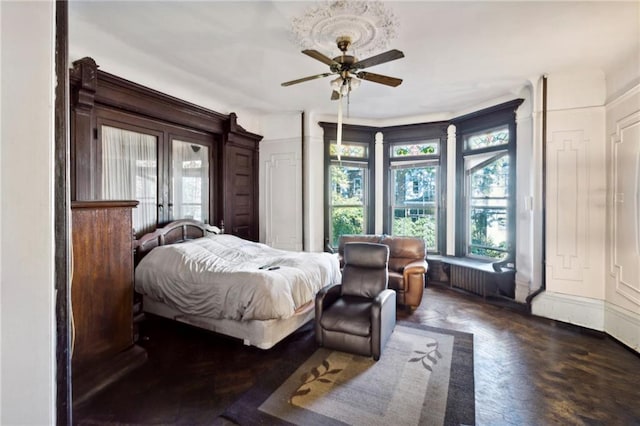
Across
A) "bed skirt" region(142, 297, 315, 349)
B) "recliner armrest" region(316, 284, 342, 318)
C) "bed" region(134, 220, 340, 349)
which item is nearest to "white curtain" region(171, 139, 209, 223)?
"bed" region(134, 220, 340, 349)

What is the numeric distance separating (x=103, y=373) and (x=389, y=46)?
3.76 metres

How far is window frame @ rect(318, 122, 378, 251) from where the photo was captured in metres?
5.62

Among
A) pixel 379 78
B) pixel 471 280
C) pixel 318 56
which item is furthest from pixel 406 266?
pixel 318 56

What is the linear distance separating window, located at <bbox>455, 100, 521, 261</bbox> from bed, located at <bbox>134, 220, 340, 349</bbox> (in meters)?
2.69

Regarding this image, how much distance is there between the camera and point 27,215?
0.69 meters

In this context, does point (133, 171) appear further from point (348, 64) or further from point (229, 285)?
point (348, 64)

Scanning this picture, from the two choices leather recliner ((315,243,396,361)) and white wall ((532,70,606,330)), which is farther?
white wall ((532,70,606,330))

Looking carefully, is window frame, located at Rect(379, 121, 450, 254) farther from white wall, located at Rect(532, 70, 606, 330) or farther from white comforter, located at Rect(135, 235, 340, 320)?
white comforter, located at Rect(135, 235, 340, 320)

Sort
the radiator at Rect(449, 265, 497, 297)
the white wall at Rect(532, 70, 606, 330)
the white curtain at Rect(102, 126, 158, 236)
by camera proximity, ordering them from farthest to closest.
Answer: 1. the radiator at Rect(449, 265, 497, 297)
2. the white wall at Rect(532, 70, 606, 330)
3. the white curtain at Rect(102, 126, 158, 236)

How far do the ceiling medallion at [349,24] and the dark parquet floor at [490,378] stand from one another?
292 cm

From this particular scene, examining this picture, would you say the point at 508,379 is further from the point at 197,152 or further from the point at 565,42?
the point at 197,152

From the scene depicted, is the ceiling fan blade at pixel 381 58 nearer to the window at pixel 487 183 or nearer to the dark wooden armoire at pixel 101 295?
the dark wooden armoire at pixel 101 295

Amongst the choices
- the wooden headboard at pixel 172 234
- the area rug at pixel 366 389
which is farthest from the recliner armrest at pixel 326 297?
the wooden headboard at pixel 172 234

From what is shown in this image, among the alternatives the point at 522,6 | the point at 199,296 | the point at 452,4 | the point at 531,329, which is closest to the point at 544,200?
the point at 531,329
